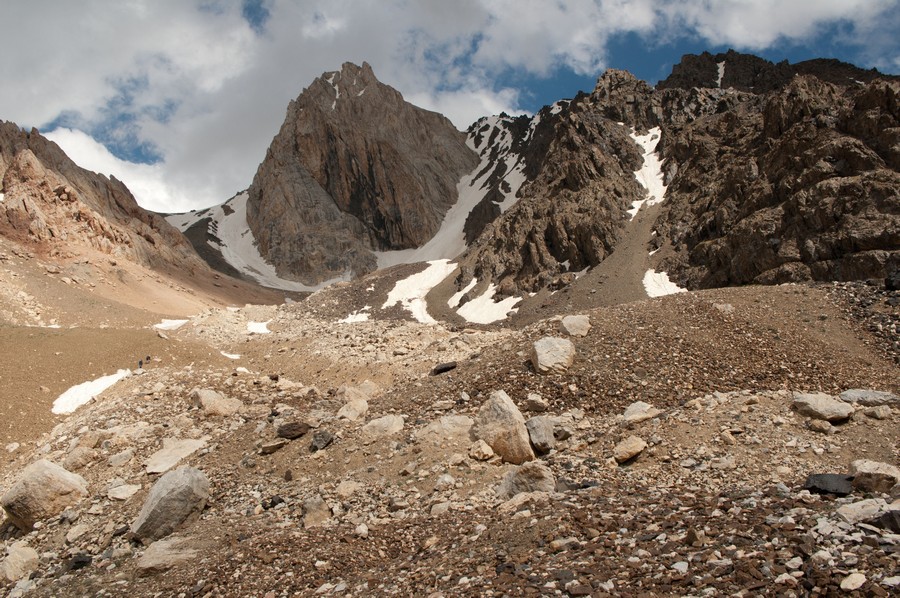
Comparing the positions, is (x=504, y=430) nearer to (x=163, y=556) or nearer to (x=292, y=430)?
(x=292, y=430)

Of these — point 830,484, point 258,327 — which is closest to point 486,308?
point 258,327

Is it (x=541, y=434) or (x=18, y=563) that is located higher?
(x=18, y=563)

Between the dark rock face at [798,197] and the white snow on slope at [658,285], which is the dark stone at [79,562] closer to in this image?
the dark rock face at [798,197]

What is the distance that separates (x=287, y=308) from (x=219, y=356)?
2809 centimetres

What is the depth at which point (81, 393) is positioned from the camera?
1902 centimetres

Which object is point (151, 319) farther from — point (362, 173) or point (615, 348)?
point (362, 173)

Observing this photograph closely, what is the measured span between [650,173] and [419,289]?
31719 mm

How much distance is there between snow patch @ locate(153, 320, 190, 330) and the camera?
37750 mm

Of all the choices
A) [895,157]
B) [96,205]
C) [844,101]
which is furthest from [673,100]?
[96,205]

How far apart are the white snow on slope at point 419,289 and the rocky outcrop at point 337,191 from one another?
39.3 metres

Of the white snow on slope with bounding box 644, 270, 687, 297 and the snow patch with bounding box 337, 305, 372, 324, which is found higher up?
the snow patch with bounding box 337, 305, 372, 324

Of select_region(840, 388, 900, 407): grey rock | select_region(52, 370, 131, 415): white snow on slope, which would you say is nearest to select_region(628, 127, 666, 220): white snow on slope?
select_region(840, 388, 900, 407): grey rock

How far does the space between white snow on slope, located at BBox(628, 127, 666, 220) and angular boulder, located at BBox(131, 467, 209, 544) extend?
5311 cm

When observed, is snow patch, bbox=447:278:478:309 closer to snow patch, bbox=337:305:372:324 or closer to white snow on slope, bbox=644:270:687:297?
snow patch, bbox=337:305:372:324
